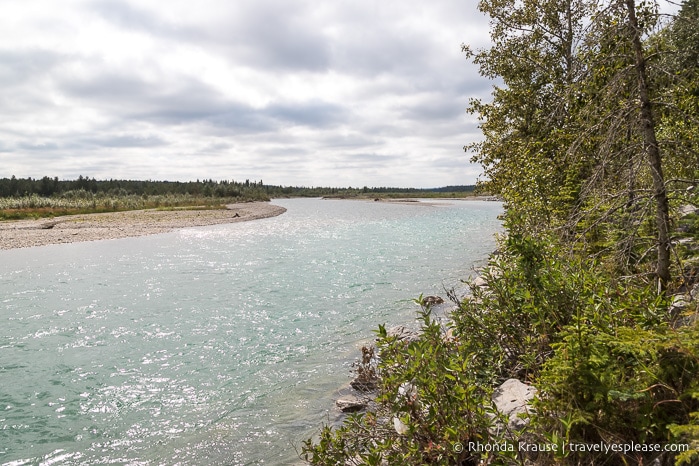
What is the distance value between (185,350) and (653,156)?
12.9 m

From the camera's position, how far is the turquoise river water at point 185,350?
25.3 feet

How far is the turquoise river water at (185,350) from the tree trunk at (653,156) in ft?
21.7

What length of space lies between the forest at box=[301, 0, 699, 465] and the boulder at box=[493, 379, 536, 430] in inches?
2.3

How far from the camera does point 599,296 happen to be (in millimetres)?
5293

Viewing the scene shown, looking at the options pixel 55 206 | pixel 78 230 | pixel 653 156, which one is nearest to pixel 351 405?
pixel 653 156

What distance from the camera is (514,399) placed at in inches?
202

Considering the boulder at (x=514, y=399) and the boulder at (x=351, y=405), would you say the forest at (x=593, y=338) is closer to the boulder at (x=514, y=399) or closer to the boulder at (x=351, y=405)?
the boulder at (x=514, y=399)

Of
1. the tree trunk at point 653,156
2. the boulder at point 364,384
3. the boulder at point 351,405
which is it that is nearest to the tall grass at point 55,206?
the boulder at point 364,384

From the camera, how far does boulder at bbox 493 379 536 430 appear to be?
184 inches

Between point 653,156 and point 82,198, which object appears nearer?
point 653,156

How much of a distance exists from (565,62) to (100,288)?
25911 mm

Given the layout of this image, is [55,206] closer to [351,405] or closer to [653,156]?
[351,405]

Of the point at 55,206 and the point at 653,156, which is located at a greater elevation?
the point at 653,156

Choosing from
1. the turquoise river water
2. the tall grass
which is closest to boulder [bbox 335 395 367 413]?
the turquoise river water
